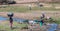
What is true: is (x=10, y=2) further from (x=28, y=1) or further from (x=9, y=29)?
A: (x=9, y=29)

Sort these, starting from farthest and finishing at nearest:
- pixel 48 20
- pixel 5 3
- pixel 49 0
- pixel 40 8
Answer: pixel 49 0, pixel 5 3, pixel 40 8, pixel 48 20

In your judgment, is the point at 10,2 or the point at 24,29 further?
the point at 10,2

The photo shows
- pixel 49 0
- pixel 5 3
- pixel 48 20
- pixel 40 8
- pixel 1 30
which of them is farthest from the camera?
pixel 49 0

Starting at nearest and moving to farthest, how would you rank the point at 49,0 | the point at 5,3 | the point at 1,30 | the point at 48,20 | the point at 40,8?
1. the point at 1,30
2. the point at 48,20
3. the point at 40,8
4. the point at 5,3
5. the point at 49,0

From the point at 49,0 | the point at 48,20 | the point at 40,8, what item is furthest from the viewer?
the point at 49,0

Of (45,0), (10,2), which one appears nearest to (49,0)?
(45,0)

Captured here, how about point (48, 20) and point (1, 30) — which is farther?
point (48, 20)

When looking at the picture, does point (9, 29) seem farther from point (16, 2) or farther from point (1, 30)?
point (16, 2)

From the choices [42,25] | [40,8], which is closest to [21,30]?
[42,25]

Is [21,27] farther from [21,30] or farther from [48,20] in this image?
[48,20]
